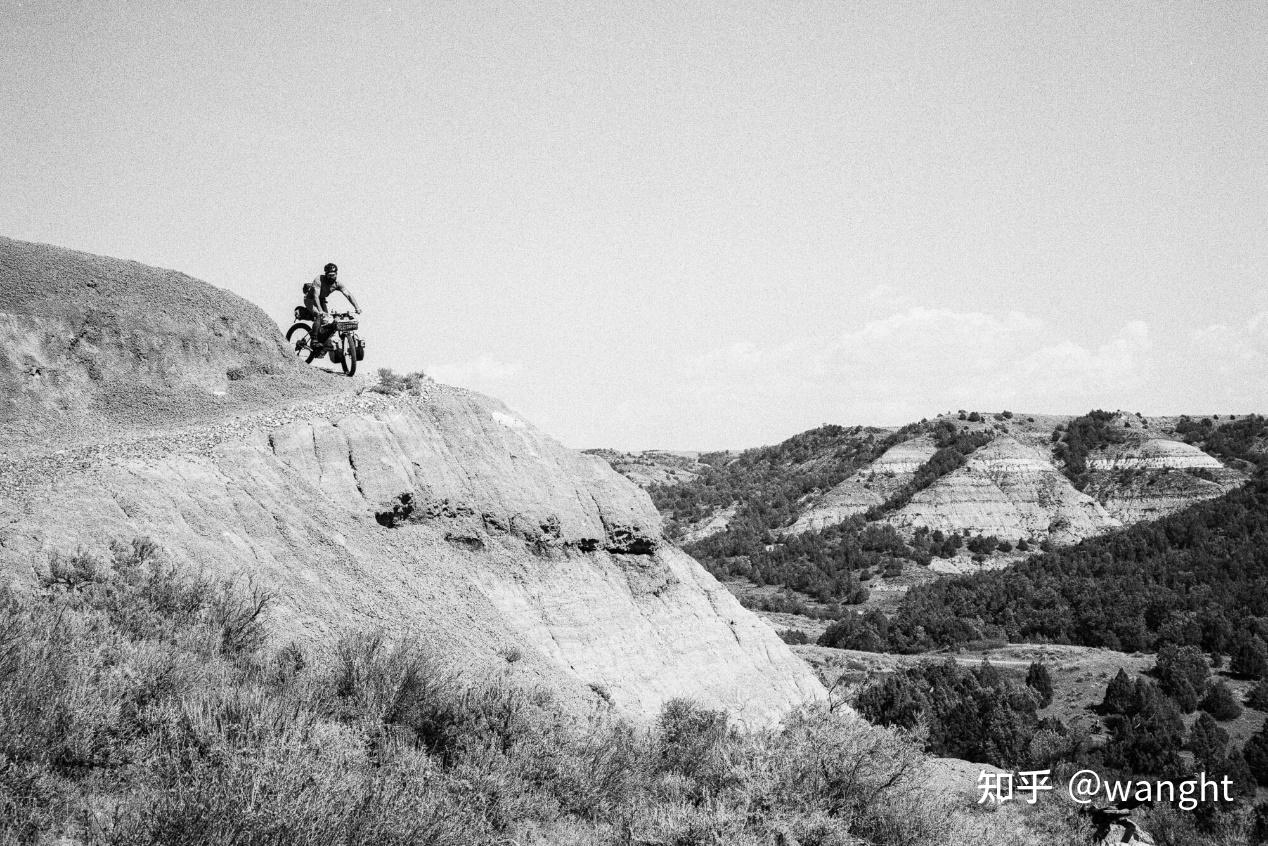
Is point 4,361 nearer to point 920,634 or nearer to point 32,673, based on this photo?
point 32,673

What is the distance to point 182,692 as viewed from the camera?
7.45m

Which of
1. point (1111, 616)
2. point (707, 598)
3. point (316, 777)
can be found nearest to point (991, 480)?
point (1111, 616)

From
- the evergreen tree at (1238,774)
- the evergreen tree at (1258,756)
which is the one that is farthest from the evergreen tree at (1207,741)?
the evergreen tree at (1258,756)

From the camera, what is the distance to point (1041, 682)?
46.1 m

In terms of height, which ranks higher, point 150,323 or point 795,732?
point 150,323

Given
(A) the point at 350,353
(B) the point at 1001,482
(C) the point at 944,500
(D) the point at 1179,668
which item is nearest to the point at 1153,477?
(B) the point at 1001,482

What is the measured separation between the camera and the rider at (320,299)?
63.9 feet

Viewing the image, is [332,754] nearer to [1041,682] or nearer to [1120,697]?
[1120,697]

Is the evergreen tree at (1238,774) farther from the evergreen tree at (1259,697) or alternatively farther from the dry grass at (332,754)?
the dry grass at (332,754)

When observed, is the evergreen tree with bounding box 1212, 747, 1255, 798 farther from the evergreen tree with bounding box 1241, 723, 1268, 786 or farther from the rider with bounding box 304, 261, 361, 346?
the rider with bounding box 304, 261, 361, 346

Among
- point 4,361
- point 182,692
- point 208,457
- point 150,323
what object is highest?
point 150,323

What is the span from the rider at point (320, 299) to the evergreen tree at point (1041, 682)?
42690 millimetres

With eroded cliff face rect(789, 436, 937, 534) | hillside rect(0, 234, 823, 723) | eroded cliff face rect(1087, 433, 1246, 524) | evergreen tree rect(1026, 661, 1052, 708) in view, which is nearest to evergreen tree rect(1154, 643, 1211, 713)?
evergreen tree rect(1026, 661, 1052, 708)

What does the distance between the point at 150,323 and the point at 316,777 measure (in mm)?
14452
